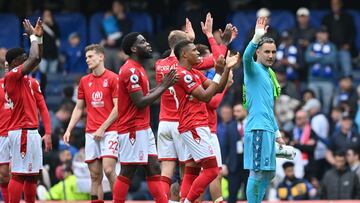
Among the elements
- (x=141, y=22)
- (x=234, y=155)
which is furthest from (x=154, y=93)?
(x=141, y=22)

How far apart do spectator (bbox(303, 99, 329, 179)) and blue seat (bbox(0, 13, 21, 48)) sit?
6406mm

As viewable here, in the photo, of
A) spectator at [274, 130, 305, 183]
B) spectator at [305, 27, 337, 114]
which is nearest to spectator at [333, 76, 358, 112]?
spectator at [305, 27, 337, 114]

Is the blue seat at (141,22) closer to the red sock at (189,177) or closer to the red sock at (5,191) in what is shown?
→ the red sock at (5,191)

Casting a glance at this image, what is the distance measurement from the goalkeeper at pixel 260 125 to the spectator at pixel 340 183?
271 inches

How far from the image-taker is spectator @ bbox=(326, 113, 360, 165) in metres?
26.2

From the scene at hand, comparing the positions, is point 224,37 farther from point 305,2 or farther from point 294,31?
point 305,2

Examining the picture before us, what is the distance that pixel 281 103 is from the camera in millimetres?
27000

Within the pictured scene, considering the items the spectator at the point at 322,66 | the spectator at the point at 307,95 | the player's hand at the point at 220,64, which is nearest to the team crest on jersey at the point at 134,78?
the player's hand at the point at 220,64

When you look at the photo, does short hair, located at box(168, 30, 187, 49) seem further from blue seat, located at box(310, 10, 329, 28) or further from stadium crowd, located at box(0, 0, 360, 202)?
blue seat, located at box(310, 10, 329, 28)

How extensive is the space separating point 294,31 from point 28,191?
33.9 ft

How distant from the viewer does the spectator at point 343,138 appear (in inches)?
1032

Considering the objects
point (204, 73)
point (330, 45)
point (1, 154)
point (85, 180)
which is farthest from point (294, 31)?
point (1, 154)

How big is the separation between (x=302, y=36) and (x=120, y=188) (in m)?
10.5

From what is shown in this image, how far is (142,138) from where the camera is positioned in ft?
61.0
